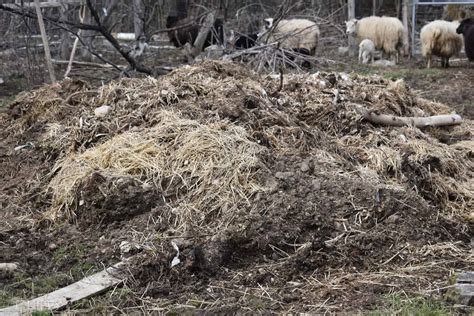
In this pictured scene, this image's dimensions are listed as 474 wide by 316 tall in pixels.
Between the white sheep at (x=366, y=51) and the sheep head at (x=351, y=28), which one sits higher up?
the sheep head at (x=351, y=28)

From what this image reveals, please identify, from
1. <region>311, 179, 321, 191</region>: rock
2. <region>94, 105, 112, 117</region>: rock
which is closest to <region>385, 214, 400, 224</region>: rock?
<region>311, 179, 321, 191</region>: rock

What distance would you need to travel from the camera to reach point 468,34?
50.5 ft

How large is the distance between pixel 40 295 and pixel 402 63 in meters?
13.7

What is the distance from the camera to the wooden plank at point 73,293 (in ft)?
13.6

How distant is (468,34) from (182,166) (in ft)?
37.9

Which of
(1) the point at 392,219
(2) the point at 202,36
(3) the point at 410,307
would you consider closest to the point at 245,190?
(1) the point at 392,219

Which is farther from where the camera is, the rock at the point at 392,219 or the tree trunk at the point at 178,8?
the tree trunk at the point at 178,8

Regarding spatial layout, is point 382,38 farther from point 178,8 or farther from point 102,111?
point 102,111

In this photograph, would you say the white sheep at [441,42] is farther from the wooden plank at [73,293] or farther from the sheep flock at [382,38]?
the wooden plank at [73,293]

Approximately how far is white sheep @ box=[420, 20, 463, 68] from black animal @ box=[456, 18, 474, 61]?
23cm

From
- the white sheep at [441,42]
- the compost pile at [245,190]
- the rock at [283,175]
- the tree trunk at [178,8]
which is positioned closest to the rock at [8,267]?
the compost pile at [245,190]

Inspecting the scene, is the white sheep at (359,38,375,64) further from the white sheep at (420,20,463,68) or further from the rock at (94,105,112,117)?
the rock at (94,105,112,117)

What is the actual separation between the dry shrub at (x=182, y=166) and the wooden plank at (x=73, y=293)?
0.69 meters

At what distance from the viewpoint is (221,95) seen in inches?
253
